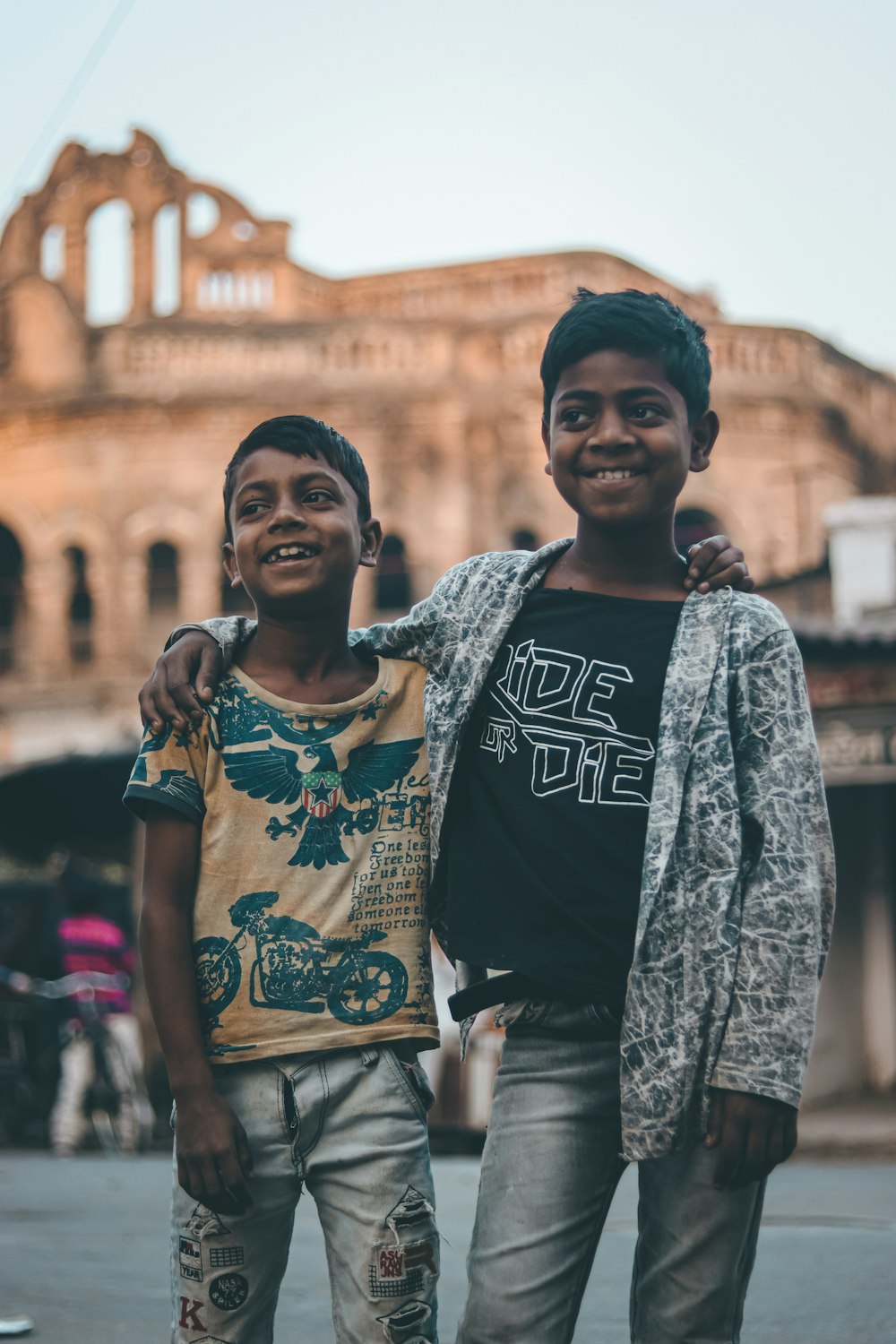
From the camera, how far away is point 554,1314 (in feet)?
8.01

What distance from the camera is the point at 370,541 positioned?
3.02 meters

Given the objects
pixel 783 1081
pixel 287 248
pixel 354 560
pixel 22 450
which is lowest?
pixel 783 1081

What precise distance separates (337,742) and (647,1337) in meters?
1.03

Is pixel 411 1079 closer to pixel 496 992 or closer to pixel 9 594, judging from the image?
pixel 496 992

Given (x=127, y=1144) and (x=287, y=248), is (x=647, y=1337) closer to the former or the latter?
(x=127, y=1144)

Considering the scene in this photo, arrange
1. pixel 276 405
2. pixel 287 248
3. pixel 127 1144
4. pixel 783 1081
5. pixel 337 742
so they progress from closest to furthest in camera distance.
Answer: pixel 783 1081 → pixel 337 742 → pixel 127 1144 → pixel 276 405 → pixel 287 248

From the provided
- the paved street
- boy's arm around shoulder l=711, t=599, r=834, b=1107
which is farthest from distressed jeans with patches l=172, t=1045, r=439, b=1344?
the paved street

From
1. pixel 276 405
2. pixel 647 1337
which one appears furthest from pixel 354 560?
pixel 276 405

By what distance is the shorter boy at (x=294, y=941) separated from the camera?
253cm

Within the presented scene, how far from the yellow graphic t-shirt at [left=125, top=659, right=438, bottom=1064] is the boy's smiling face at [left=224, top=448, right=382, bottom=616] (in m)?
0.18

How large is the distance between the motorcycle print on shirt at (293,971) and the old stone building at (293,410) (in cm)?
1884

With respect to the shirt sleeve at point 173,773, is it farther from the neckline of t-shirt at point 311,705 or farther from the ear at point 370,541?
the ear at point 370,541

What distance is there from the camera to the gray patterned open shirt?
2439mm

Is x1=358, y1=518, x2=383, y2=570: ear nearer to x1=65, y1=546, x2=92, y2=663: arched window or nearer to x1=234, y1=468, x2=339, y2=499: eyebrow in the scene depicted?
x1=234, y1=468, x2=339, y2=499: eyebrow
